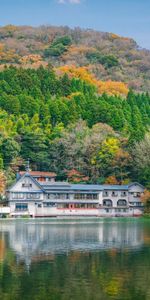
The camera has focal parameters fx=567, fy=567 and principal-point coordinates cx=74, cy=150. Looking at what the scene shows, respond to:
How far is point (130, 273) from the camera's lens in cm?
1916

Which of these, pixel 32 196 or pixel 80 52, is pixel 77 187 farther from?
pixel 80 52

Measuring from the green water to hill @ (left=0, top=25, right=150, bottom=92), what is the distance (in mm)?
82545

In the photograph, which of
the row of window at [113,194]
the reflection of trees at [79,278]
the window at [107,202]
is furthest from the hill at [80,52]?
the reflection of trees at [79,278]

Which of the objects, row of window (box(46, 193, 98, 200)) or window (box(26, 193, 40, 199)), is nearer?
window (box(26, 193, 40, 199))

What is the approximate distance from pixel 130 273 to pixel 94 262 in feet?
8.96

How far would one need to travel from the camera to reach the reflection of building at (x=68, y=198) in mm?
62156

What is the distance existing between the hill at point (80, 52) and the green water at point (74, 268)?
82.5 metres


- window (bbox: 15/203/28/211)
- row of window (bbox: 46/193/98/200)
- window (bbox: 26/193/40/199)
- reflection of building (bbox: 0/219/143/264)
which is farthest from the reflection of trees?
row of window (bbox: 46/193/98/200)

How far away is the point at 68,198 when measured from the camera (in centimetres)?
6381

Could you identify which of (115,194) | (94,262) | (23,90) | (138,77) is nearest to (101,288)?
(94,262)

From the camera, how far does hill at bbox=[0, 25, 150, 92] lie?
116 m

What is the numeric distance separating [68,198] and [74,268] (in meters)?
43.6

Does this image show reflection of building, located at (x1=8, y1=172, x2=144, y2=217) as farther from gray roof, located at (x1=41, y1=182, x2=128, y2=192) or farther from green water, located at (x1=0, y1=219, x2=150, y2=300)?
green water, located at (x1=0, y1=219, x2=150, y2=300)

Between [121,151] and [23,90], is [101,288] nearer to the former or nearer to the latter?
[121,151]
